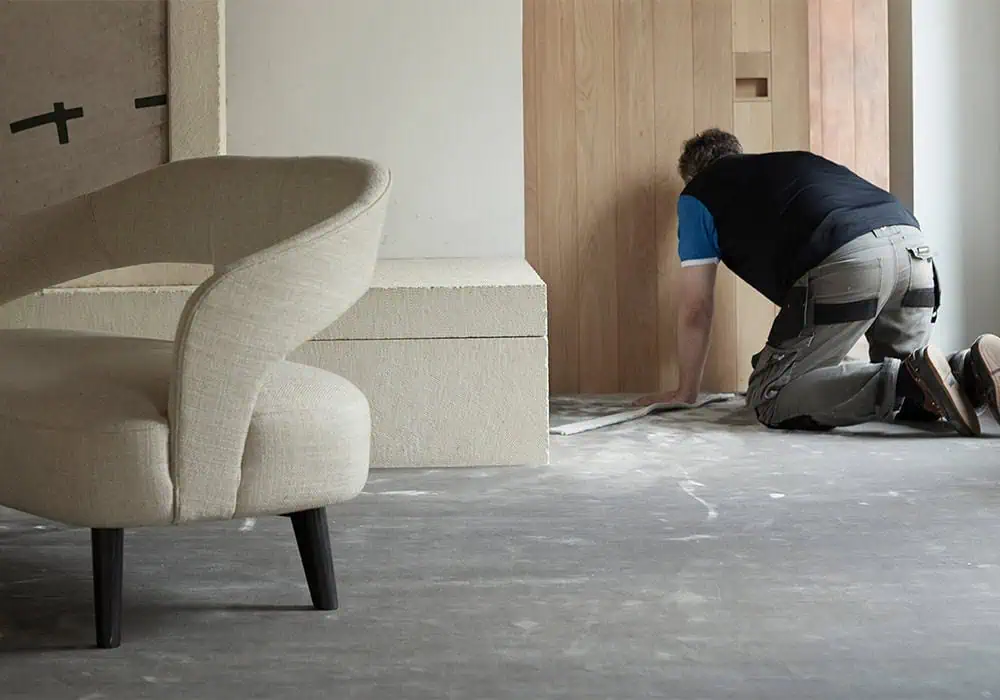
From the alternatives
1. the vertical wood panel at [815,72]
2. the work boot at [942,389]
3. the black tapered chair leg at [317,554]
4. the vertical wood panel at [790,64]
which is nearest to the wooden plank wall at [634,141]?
the vertical wood panel at [790,64]

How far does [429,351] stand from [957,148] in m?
2.32

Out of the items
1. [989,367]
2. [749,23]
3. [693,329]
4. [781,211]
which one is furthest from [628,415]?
[749,23]

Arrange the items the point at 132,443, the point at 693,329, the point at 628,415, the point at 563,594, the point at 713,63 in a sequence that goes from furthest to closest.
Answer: the point at 713,63 → the point at 693,329 → the point at 628,415 → the point at 563,594 → the point at 132,443

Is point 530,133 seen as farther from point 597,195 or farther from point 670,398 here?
point 670,398

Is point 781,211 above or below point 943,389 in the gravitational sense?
above

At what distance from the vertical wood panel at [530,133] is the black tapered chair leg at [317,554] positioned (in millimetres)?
2652

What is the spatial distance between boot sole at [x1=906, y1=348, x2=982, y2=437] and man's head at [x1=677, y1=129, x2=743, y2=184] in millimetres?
956

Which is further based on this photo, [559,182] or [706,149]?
[559,182]

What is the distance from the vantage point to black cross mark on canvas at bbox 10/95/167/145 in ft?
11.4

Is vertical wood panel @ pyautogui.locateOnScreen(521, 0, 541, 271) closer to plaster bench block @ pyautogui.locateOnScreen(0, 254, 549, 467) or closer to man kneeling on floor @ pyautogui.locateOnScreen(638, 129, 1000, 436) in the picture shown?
man kneeling on floor @ pyautogui.locateOnScreen(638, 129, 1000, 436)

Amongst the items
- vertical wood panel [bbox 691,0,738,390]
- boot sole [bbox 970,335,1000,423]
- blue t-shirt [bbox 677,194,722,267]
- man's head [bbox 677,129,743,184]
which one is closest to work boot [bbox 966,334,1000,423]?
boot sole [bbox 970,335,1000,423]

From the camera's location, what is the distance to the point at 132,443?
177cm

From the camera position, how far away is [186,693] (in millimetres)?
1708

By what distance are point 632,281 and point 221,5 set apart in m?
1.81
